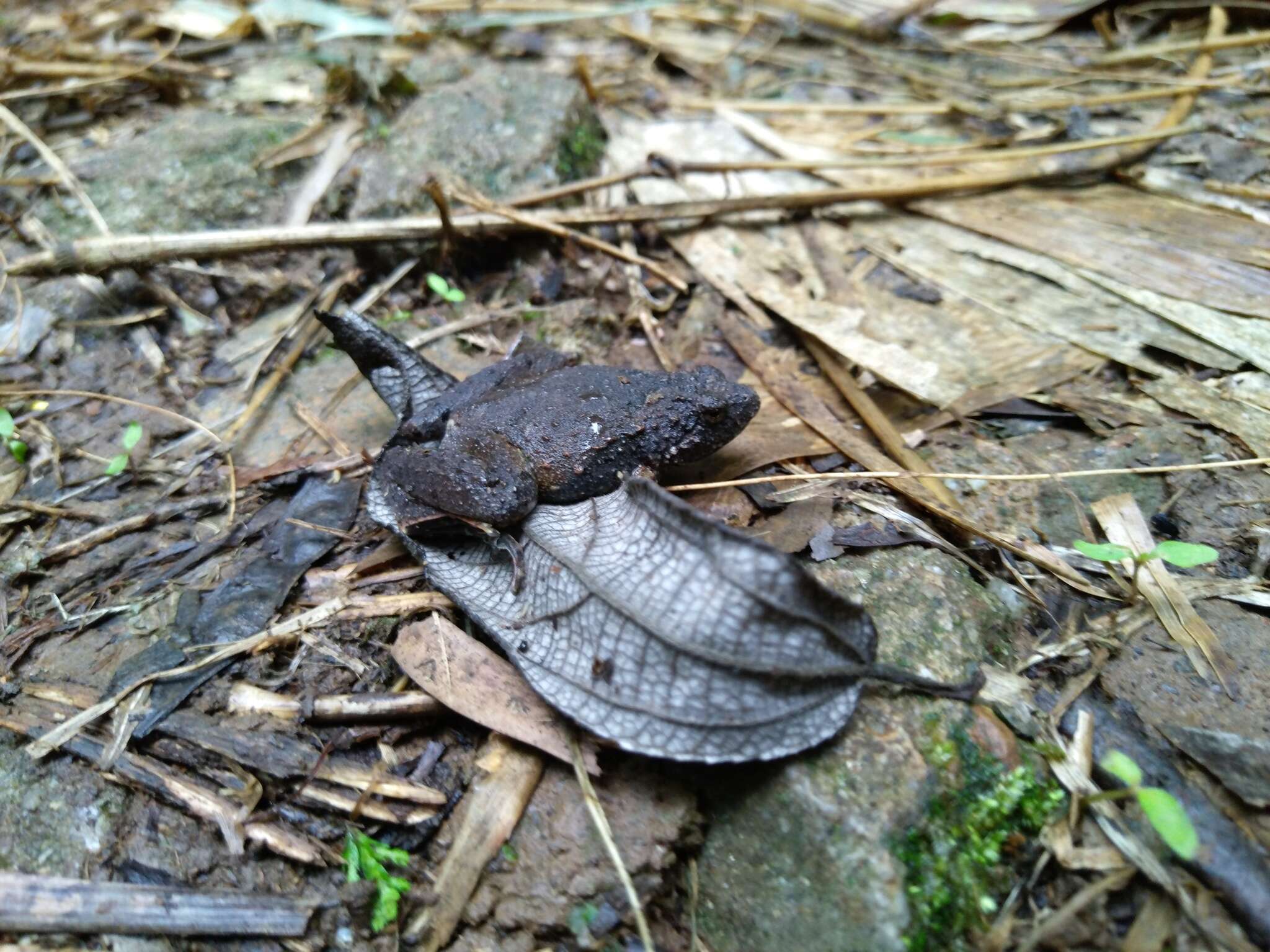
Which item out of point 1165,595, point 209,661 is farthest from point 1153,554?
point 209,661

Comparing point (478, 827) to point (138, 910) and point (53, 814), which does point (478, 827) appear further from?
point (53, 814)

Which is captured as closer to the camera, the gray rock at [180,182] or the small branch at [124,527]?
the small branch at [124,527]

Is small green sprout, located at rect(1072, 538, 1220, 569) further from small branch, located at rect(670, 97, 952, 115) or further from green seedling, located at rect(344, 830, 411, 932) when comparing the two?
small branch, located at rect(670, 97, 952, 115)

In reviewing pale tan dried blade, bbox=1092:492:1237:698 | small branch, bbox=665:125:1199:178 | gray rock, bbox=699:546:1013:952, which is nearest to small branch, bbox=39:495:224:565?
→ gray rock, bbox=699:546:1013:952

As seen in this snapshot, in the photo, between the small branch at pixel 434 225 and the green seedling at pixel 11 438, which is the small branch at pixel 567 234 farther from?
the green seedling at pixel 11 438

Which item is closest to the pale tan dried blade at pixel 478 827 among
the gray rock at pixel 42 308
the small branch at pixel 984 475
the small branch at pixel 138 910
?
the small branch at pixel 138 910
